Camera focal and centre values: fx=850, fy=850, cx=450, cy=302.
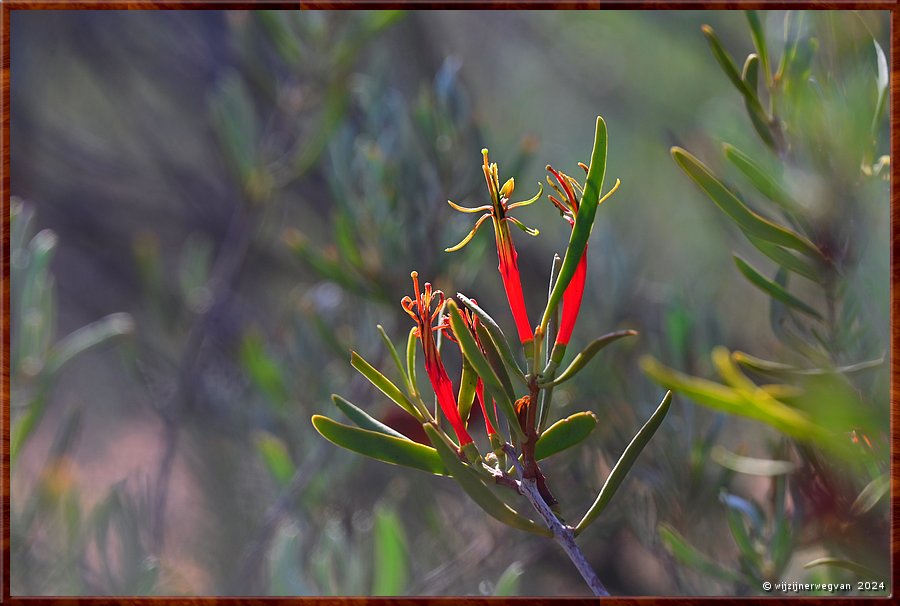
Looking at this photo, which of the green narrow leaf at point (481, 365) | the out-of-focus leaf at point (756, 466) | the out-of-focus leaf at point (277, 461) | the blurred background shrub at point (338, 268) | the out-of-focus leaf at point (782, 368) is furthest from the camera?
the out-of-focus leaf at point (277, 461)

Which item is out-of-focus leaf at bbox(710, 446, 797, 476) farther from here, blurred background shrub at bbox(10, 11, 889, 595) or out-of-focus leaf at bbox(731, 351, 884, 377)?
out-of-focus leaf at bbox(731, 351, 884, 377)

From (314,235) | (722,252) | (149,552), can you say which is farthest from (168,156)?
(722,252)

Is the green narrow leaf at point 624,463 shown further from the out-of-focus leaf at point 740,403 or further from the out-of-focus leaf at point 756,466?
the out-of-focus leaf at point 756,466

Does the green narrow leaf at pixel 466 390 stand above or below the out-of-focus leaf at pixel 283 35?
below

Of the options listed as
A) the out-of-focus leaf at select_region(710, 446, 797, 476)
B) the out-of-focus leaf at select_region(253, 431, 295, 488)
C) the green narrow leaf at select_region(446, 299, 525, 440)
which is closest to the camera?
the green narrow leaf at select_region(446, 299, 525, 440)

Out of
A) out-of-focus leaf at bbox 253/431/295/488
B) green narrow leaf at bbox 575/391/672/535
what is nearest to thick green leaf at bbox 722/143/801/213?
green narrow leaf at bbox 575/391/672/535

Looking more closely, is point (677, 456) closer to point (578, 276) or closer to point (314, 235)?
point (578, 276)

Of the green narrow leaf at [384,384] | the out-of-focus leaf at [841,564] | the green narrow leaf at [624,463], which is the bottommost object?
the out-of-focus leaf at [841,564]

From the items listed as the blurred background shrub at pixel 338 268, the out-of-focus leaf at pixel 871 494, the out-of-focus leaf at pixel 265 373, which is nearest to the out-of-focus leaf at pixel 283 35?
the blurred background shrub at pixel 338 268
